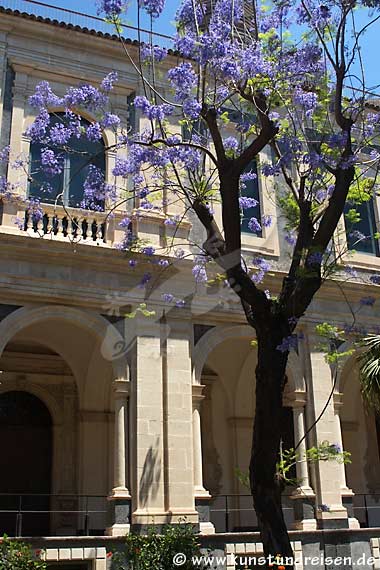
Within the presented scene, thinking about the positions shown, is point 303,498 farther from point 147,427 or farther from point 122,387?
point 122,387

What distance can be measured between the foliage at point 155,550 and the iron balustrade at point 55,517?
3240mm

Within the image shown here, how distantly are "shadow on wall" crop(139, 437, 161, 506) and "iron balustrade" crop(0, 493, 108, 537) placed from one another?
2964mm

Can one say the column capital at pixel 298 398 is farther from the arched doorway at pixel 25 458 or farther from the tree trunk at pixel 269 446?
the tree trunk at pixel 269 446

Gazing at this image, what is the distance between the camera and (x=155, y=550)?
11.9m

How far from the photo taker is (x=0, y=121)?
14008 millimetres

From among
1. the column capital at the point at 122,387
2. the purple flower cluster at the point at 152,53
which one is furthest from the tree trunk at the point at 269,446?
the column capital at the point at 122,387

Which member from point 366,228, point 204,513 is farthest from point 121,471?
point 366,228

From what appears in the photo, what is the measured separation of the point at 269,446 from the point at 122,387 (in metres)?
5.92

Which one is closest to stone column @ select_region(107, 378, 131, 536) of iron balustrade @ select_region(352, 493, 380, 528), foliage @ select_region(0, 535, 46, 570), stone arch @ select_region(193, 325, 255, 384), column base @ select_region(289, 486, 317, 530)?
stone arch @ select_region(193, 325, 255, 384)

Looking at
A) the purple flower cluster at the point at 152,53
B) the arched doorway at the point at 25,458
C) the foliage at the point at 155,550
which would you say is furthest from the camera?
the arched doorway at the point at 25,458

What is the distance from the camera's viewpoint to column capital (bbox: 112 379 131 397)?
13.5 meters

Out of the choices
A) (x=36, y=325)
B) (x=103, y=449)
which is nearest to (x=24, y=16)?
(x=36, y=325)

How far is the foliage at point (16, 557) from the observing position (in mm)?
10531

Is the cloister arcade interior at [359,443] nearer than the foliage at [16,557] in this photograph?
No
